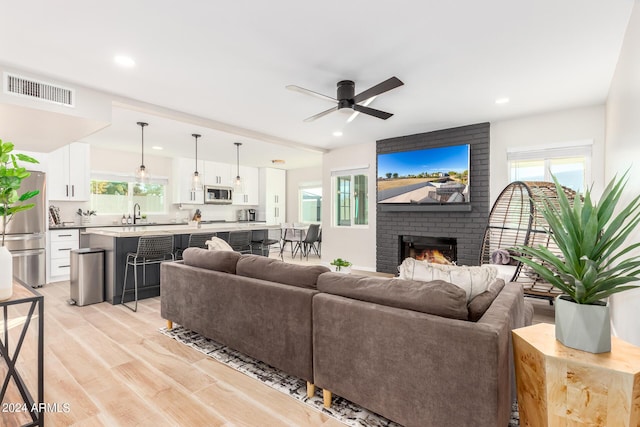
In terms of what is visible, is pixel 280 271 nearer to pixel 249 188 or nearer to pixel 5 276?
pixel 5 276

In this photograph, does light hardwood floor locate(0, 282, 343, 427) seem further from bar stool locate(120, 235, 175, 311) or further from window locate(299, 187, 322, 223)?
window locate(299, 187, 322, 223)

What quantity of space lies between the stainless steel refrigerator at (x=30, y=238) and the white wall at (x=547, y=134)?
6.76 metres

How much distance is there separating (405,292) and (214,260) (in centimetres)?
166

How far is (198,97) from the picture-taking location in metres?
3.73

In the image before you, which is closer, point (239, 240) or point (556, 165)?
point (556, 165)

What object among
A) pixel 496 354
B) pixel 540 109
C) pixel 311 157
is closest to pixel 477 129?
pixel 540 109

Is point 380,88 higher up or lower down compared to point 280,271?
higher up

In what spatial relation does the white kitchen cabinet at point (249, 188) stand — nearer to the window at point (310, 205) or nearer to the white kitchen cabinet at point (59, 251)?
the window at point (310, 205)

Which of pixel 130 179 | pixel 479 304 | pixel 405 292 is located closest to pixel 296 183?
pixel 130 179

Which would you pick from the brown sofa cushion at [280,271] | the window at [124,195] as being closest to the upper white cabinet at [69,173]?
the window at [124,195]

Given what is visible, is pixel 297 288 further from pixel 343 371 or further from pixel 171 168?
pixel 171 168

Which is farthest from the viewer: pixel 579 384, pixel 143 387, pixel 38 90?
pixel 38 90

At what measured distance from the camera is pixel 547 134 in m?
4.30

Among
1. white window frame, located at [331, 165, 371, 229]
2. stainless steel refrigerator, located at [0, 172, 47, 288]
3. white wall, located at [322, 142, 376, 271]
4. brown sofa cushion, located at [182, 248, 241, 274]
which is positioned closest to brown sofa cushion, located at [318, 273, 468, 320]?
brown sofa cushion, located at [182, 248, 241, 274]
